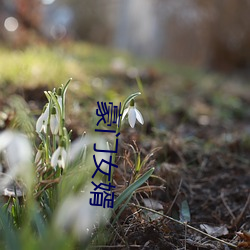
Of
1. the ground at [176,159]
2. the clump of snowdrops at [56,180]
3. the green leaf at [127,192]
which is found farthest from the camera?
the ground at [176,159]

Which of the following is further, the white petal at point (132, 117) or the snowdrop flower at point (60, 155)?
the white petal at point (132, 117)

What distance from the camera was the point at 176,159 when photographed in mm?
2199

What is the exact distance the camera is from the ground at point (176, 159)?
1.37m

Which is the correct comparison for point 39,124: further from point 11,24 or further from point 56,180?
point 11,24

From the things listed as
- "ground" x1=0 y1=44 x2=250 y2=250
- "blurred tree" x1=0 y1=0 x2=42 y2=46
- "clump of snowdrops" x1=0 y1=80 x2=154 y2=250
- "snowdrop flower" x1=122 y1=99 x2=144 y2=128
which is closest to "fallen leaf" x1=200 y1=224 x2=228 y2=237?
"ground" x1=0 y1=44 x2=250 y2=250

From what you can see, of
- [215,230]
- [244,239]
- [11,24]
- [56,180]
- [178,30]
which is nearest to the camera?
[56,180]

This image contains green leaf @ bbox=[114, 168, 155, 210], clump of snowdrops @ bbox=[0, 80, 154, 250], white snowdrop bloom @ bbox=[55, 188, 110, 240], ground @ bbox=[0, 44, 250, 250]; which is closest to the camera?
white snowdrop bloom @ bbox=[55, 188, 110, 240]

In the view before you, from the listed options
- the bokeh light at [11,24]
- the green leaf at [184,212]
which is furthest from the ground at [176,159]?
the bokeh light at [11,24]

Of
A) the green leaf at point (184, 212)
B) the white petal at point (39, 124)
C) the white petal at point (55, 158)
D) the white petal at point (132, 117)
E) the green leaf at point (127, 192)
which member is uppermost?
the white petal at point (132, 117)

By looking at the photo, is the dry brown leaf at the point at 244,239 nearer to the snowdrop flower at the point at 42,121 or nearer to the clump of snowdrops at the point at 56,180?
the clump of snowdrops at the point at 56,180

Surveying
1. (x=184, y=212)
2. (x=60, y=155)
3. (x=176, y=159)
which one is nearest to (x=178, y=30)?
(x=176, y=159)

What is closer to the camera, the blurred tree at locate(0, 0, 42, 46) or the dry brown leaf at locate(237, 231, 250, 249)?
the dry brown leaf at locate(237, 231, 250, 249)

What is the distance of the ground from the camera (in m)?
1.37

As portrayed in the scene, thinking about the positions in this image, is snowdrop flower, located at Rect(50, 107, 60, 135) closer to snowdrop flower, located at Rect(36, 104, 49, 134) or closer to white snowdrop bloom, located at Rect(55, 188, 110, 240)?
snowdrop flower, located at Rect(36, 104, 49, 134)
